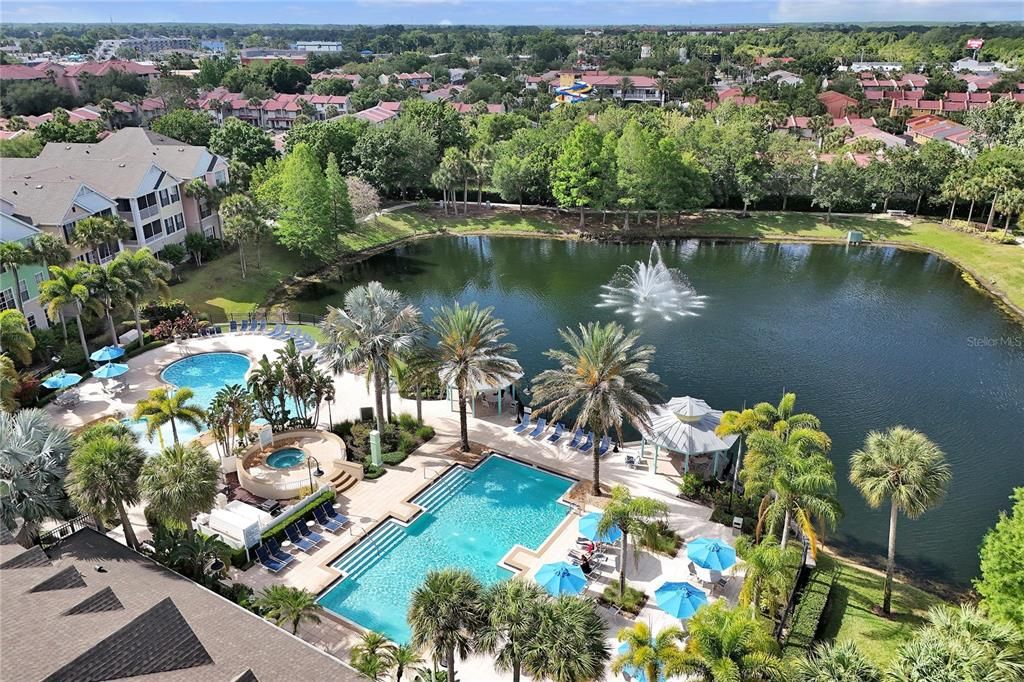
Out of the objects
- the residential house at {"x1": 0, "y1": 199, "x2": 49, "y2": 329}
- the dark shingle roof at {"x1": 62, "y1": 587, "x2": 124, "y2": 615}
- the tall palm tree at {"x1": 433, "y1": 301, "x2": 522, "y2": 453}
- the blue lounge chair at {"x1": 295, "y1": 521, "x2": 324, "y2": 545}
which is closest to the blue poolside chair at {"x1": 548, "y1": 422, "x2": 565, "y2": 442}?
the tall palm tree at {"x1": 433, "y1": 301, "x2": 522, "y2": 453}

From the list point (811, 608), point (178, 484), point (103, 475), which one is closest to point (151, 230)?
point (103, 475)

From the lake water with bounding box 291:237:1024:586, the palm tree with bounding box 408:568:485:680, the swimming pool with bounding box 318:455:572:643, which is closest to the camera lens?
the palm tree with bounding box 408:568:485:680

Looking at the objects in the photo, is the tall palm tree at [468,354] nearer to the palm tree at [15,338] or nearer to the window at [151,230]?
the palm tree at [15,338]

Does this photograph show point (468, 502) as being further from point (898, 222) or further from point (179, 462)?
point (898, 222)

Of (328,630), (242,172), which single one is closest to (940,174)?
(242,172)

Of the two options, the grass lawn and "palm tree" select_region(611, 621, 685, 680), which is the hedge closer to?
the grass lawn

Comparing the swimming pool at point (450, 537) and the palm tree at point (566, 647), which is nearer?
the palm tree at point (566, 647)

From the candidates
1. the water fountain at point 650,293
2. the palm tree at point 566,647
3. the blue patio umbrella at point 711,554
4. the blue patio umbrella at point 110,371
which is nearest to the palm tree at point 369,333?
the blue patio umbrella at point 110,371
